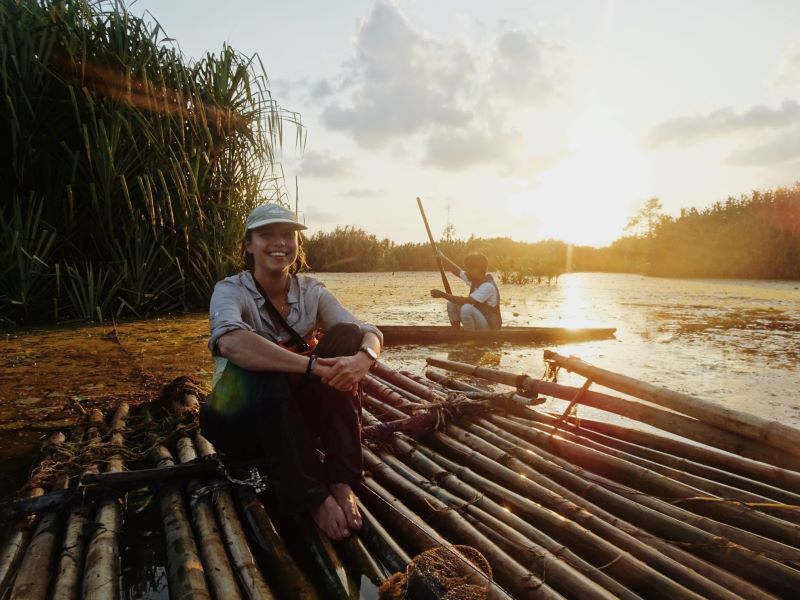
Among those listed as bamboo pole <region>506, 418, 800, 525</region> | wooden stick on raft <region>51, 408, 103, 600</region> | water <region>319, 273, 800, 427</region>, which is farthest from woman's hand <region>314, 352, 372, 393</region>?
water <region>319, 273, 800, 427</region>

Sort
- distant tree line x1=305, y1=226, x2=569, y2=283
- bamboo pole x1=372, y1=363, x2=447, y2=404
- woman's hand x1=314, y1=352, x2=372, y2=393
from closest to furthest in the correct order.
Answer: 1. woman's hand x1=314, y1=352, x2=372, y2=393
2. bamboo pole x1=372, y1=363, x2=447, y2=404
3. distant tree line x1=305, y1=226, x2=569, y2=283

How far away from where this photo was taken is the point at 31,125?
591 centimetres

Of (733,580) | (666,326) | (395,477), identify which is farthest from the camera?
(666,326)

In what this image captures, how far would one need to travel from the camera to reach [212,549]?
1651 millimetres

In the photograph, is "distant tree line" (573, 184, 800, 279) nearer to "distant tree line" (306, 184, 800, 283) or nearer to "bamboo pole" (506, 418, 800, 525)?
"distant tree line" (306, 184, 800, 283)

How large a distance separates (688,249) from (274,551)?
24.7 metres

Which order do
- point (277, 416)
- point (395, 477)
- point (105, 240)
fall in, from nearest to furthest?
point (277, 416) < point (395, 477) < point (105, 240)

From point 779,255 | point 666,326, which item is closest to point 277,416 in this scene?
point 666,326

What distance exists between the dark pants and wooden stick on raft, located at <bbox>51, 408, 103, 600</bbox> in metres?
0.52

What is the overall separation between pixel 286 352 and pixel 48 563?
1.01 meters

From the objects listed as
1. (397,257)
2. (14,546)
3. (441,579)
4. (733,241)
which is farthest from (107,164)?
(733,241)

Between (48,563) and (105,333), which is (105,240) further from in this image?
(48,563)

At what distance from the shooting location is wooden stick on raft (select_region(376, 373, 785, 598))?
1588mm

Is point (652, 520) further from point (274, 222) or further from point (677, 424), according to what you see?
point (274, 222)
